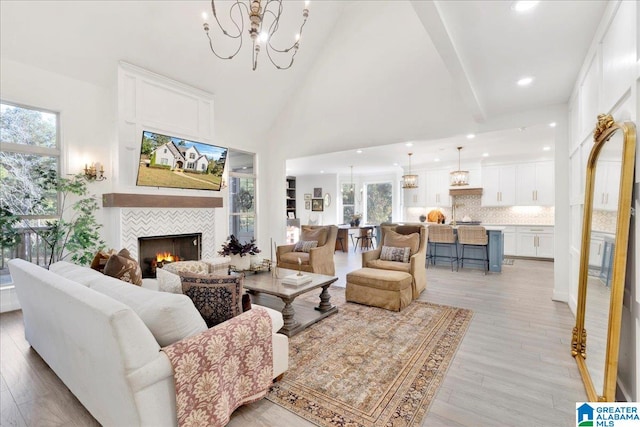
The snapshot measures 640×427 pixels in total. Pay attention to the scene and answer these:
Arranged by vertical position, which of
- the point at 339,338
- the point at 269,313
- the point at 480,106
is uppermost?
the point at 480,106

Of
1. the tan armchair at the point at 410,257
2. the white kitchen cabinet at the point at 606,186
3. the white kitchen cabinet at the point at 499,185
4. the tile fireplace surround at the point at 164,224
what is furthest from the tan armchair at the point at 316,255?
the white kitchen cabinet at the point at 499,185

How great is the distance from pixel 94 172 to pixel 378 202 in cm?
838

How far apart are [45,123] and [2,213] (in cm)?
141

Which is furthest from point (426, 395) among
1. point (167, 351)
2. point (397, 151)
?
point (397, 151)

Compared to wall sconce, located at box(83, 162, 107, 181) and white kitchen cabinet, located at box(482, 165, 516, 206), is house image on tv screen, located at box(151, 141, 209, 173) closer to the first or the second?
wall sconce, located at box(83, 162, 107, 181)

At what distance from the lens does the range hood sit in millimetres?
8164

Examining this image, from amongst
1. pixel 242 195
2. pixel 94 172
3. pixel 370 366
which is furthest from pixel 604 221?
pixel 242 195

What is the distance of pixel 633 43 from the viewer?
165 cm

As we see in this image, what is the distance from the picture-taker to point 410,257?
4254 millimetres

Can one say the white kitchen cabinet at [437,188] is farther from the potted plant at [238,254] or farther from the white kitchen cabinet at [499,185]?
the potted plant at [238,254]

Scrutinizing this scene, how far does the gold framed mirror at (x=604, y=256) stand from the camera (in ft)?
5.49

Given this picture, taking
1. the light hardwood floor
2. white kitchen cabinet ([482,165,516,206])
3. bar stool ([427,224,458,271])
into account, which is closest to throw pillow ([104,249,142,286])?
the light hardwood floor

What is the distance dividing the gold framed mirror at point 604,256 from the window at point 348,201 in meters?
8.60

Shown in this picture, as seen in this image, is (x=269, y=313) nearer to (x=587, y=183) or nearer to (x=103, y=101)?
(x=587, y=183)
